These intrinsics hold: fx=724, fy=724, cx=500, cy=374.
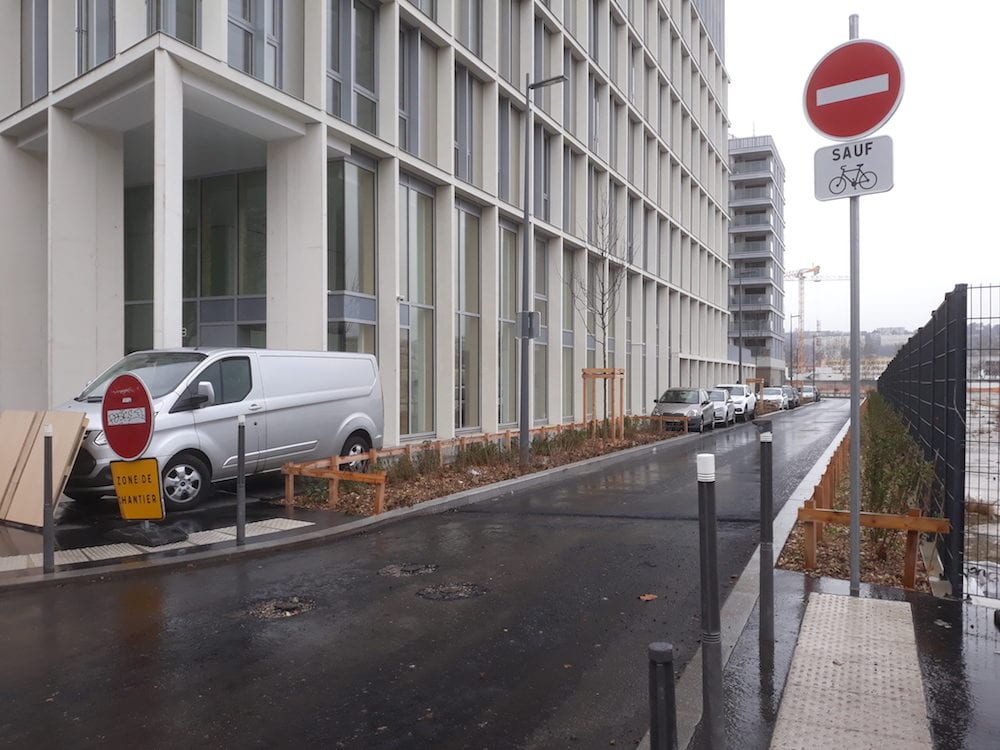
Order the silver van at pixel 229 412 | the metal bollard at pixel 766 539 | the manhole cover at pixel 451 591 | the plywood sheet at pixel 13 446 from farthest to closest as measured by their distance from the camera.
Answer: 1. the silver van at pixel 229 412
2. the plywood sheet at pixel 13 446
3. the manhole cover at pixel 451 591
4. the metal bollard at pixel 766 539

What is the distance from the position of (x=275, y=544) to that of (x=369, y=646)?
10.6ft

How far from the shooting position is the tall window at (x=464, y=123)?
19648mm

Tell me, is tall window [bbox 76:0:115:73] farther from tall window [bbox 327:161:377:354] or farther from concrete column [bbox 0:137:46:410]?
tall window [bbox 327:161:377:354]

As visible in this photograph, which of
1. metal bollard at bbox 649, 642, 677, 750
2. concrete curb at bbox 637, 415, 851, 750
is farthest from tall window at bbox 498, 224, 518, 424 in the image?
metal bollard at bbox 649, 642, 677, 750

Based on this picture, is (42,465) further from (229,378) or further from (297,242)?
(297,242)

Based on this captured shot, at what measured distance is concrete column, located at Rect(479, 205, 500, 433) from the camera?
795 inches

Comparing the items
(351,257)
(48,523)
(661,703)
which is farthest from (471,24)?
(661,703)

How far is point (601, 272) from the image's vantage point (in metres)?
27.1

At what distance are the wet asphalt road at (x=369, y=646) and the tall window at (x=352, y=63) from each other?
10.9 meters

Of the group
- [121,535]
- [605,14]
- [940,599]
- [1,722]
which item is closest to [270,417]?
[121,535]

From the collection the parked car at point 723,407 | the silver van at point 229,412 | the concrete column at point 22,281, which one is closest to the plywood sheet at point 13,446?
the silver van at point 229,412

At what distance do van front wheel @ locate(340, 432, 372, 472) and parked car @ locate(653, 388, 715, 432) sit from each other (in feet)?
47.1

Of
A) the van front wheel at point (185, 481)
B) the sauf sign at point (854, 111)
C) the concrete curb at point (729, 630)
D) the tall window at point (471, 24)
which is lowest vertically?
the concrete curb at point (729, 630)

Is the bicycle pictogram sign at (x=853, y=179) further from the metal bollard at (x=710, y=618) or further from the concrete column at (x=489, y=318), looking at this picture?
the concrete column at (x=489, y=318)
